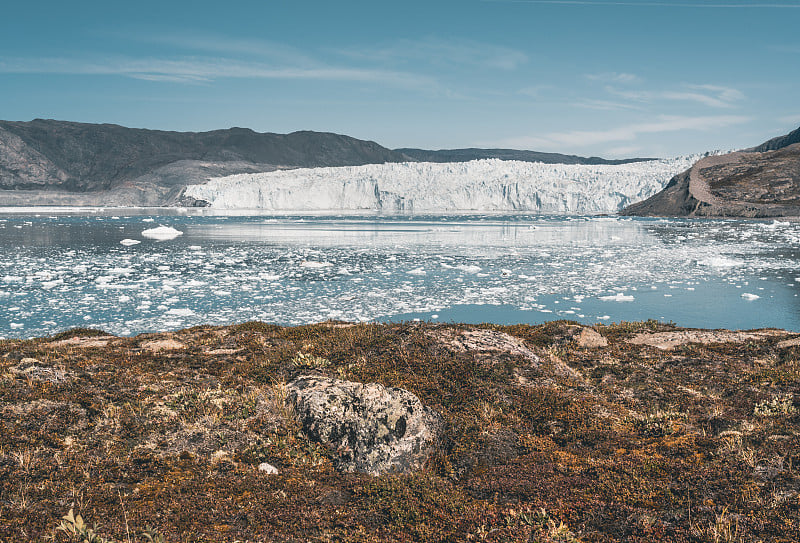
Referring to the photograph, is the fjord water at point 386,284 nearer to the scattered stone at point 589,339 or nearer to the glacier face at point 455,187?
the scattered stone at point 589,339

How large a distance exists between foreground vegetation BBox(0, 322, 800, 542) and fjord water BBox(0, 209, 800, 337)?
878 centimetres

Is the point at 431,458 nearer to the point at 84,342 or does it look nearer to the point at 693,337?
the point at 84,342

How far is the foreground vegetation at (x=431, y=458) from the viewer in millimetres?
4867

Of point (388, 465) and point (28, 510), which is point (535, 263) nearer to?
point (388, 465)

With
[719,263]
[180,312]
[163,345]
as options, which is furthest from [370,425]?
[719,263]

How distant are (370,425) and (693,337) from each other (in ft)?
29.4

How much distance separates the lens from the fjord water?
18297 millimetres

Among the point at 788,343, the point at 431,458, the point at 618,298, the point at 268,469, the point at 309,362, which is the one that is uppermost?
the point at 309,362

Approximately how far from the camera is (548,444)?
21.6ft

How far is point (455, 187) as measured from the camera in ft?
415

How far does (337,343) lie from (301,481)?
4112mm

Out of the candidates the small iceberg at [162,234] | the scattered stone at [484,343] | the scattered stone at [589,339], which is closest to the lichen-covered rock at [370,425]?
the scattered stone at [484,343]

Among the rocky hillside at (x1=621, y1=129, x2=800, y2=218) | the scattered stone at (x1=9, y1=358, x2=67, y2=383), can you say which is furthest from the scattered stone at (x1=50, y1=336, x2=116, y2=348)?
the rocky hillside at (x1=621, y1=129, x2=800, y2=218)

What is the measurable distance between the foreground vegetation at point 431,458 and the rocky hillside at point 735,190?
10645 centimetres
